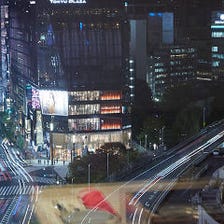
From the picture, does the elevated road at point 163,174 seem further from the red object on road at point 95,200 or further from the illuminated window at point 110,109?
the illuminated window at point 110,109

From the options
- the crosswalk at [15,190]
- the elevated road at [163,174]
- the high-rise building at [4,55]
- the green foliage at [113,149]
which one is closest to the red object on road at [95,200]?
the elevated road at [163,174]

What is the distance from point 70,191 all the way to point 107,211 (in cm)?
129

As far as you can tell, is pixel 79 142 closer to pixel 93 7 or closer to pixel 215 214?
pixel 93 7

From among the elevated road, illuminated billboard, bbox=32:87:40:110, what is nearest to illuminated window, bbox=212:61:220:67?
the elevated road

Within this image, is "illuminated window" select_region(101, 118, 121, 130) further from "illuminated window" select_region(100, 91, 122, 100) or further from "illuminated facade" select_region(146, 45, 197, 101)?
"illuminated facade" select_region(146, 45, 197, 101)

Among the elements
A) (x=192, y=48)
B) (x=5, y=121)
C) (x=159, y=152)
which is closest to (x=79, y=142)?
(x=159, y=152)

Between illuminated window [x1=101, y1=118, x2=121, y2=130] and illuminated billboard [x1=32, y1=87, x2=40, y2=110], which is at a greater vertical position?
illuminated billboard [x1=32, y1=87, x2=40, y2=110]

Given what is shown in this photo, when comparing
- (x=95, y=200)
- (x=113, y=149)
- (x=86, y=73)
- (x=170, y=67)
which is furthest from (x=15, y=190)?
(x=170, y=67)

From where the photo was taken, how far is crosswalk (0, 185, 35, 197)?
250 inches

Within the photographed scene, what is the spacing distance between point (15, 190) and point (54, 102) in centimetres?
263

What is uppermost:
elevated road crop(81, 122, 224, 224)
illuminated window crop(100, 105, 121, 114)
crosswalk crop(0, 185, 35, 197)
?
illuminated window crop(100, 105, 121, 114)

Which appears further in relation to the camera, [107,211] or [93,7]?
[93,7]

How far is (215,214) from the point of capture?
124 inches

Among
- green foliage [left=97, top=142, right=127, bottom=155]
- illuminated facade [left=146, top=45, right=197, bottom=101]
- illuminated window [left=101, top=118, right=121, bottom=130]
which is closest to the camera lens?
green foliage [left=97, top=142, right=127, bottom=155]
